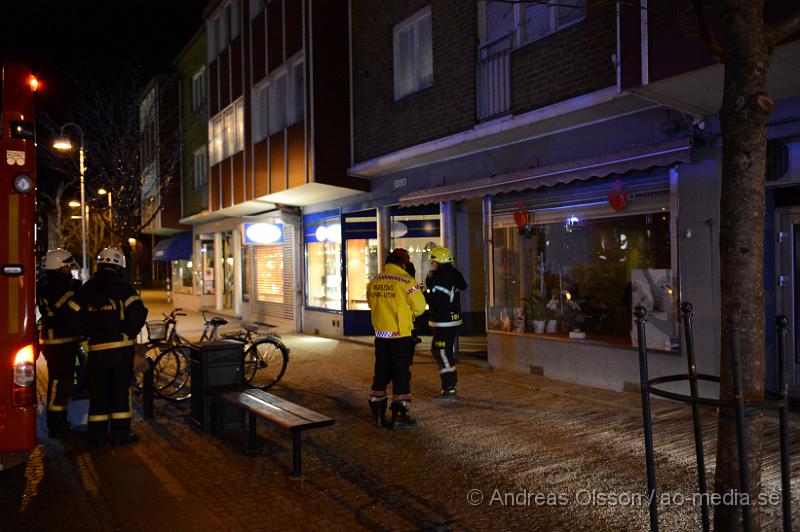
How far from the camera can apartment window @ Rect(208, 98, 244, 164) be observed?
19.4 meters

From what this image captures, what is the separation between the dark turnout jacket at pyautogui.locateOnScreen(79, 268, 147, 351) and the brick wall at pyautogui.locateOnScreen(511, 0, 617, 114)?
6090 millimetres

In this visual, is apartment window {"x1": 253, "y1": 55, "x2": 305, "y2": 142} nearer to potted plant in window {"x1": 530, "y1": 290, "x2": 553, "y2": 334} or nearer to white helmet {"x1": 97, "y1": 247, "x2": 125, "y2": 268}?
potted plant in window {"x1": 530, "y1": 290, "x2": 553, "y2": 334}

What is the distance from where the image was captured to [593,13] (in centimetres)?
867

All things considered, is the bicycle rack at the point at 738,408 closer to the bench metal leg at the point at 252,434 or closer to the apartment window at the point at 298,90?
the bench metal leg at the point at 252,434

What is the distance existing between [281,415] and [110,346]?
2155mm

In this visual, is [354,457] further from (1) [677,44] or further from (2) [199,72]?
(2) [199,72]

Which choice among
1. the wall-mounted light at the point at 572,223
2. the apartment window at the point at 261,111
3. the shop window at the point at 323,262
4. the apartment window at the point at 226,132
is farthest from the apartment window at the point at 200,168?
the wall-mounted light at the point at 572,223

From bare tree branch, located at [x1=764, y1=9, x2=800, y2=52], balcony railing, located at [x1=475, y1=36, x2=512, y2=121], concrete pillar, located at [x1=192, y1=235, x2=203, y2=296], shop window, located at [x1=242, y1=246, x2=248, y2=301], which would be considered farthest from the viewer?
concrete pillar, located at [x1=192, y1=235, x2=203, y2=296]

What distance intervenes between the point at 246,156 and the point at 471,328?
8404mm

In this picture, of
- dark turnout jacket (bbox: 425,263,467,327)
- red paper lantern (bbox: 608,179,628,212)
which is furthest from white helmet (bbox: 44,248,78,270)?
red paper lantern (bbox: 608,179,628,212)

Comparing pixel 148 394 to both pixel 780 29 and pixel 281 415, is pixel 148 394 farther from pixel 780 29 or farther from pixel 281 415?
pixel 780 29

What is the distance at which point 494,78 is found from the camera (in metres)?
10.4

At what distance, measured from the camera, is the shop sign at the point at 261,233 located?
17.8 metres

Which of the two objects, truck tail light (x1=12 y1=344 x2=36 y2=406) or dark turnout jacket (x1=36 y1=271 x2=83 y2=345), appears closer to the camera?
truck tail light (x1=12 y1=344 x2=36 y2=406)
